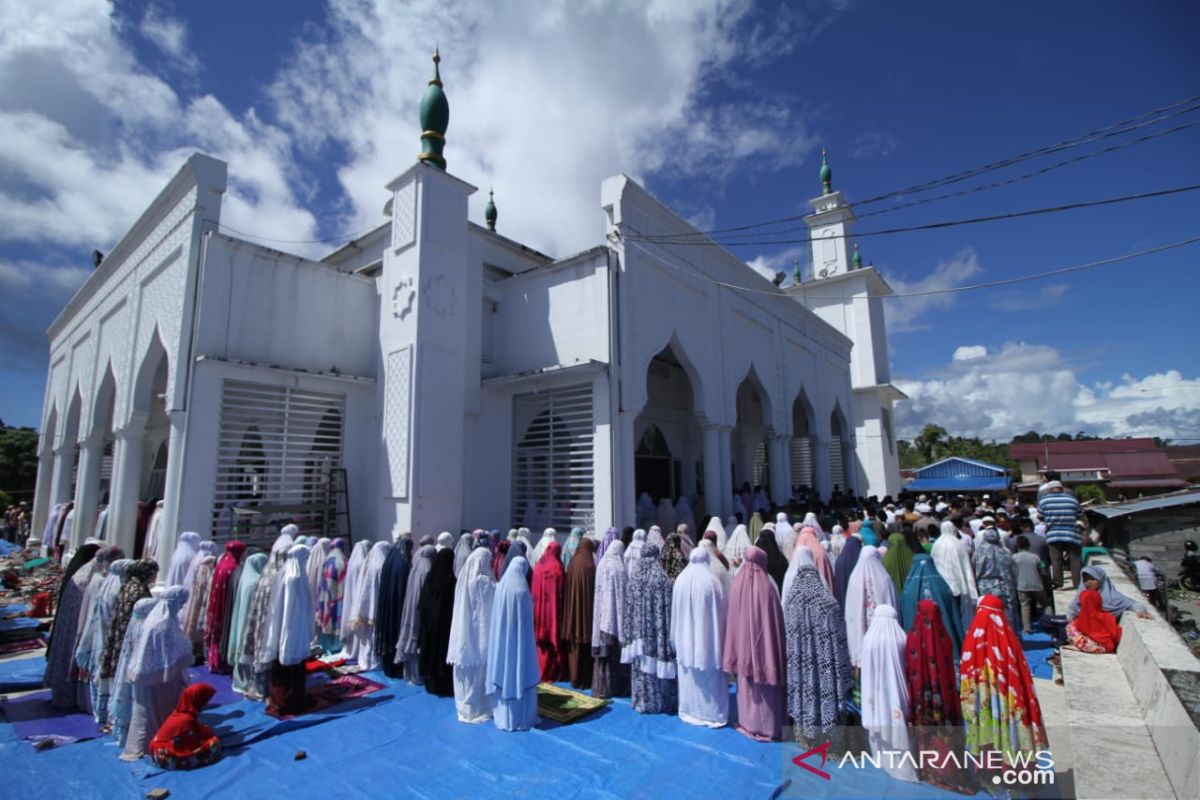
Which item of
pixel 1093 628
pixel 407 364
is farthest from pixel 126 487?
pixel 1093 628

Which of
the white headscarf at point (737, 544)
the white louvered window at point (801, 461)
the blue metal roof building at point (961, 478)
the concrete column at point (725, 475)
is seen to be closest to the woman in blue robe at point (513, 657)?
the white headscarf at point (737, 544)

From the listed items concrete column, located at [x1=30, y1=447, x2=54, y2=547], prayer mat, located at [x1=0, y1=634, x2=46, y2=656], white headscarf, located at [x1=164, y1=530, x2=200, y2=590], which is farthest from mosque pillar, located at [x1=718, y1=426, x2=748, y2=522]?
concrete column, located at [x1=30, y1=447, x2=54, y2=547]

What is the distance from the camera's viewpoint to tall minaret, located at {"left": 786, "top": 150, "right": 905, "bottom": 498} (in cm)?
1908

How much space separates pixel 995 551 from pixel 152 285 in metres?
11.7

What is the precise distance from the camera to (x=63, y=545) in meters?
11.9

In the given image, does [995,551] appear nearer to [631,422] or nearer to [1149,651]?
[1149,651]

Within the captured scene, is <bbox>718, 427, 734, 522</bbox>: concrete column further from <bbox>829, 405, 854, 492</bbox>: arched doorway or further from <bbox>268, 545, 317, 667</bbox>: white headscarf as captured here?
<bbox>829, 405, 854, 492</bbox>: arched doorway

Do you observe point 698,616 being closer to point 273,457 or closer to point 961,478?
point 273,457

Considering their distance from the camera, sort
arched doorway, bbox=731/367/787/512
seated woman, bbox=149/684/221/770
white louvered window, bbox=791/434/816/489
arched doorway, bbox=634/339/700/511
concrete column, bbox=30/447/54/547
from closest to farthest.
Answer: seated woman, bbox=149/684/221/770
arched doorway, bbox=634/339/700/511
arched doorway, bbox=731/367/787/512
concrete column, bbox=30/447/54/547
white louvered window, bbox=791/434/816/489

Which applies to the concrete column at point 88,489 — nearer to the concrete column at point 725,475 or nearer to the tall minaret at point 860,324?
the concrete column at point 725,475

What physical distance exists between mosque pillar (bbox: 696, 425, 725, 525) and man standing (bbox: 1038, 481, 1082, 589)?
14.6 feet

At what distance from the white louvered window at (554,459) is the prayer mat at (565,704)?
3.12 m

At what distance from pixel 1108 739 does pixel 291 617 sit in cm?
585

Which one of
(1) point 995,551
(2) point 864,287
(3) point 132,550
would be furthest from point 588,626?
(2) point 864,287
